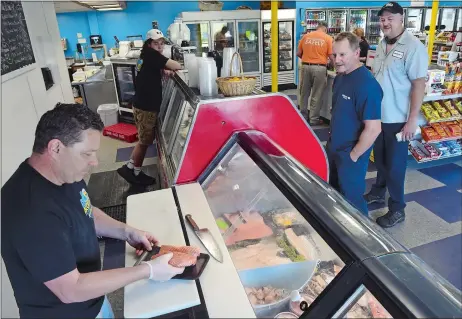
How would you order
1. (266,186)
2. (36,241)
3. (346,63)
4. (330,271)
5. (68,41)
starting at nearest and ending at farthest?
1. (36,241)
2. (330,271)
3. (266,186)
4. (346,63)
5. (68,41)

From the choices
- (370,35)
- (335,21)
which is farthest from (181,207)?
(370,35)

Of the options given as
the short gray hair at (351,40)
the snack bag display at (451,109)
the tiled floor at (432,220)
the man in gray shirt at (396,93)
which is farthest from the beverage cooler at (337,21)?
the short gray hair at (351,40)

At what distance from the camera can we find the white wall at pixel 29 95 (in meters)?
2.33

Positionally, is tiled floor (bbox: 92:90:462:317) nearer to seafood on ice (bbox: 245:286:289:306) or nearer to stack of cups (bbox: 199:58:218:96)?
seafood on ice (bbox: 245:286:289:306)

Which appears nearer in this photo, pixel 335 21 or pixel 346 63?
pixel 346 63

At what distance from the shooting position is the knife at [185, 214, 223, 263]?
1.45 meters

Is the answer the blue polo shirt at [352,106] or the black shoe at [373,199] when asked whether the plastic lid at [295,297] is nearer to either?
the blue polo shirt at [352,106]

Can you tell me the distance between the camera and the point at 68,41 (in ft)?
42.3

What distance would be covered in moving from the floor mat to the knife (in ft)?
9.48

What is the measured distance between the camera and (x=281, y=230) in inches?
83.2

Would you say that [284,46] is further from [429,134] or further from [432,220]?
[432,220]

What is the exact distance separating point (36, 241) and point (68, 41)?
13747mm

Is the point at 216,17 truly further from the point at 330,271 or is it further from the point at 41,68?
the point at 330,271

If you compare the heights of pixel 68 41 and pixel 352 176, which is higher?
pixel 68 41
